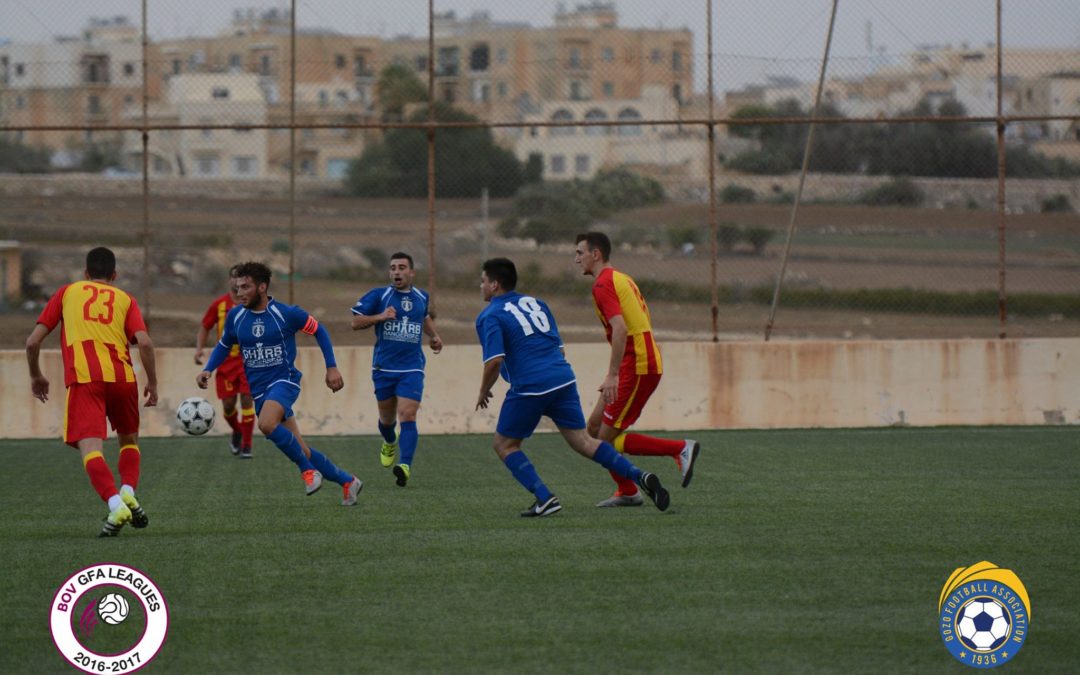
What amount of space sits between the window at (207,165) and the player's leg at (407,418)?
23.4m

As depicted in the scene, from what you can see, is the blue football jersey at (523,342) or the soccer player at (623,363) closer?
the blue football jersey at (523,342)

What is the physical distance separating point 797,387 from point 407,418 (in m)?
6.37

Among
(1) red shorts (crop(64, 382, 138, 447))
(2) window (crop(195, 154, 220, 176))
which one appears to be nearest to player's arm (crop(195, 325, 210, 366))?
(1) red shorts (crop(64, 382, 138, 447))

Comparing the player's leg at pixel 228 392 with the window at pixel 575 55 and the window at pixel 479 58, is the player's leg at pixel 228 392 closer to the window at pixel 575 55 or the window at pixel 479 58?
the window at pixel 575 55

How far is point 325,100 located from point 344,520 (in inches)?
609

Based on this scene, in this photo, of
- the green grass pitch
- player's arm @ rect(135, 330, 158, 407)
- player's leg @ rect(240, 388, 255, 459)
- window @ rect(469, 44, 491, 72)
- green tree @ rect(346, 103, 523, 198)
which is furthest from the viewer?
green tree @ rect(346, 103, 523, 198)

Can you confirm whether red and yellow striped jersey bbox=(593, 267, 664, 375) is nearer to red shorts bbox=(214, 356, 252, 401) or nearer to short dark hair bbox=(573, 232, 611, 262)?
short dark hair bbox=(573, 232, 611, 262)

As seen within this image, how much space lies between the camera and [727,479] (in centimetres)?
1191

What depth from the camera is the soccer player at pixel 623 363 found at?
991cm

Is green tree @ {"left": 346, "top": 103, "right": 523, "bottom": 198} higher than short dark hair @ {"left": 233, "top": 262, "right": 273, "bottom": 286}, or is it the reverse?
green tree @ {"left": 346, "top": 103, "right": 523, "bottom": 198}

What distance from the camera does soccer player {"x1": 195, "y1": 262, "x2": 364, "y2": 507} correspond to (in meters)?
10.5

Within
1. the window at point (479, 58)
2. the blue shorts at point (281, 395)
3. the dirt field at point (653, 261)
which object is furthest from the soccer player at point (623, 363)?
the dirt field at point (653, 261)

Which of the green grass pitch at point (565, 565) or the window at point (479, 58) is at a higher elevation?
the window at point (479, 58)

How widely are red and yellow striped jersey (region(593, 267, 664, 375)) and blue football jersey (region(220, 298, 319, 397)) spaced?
2.24 meters
